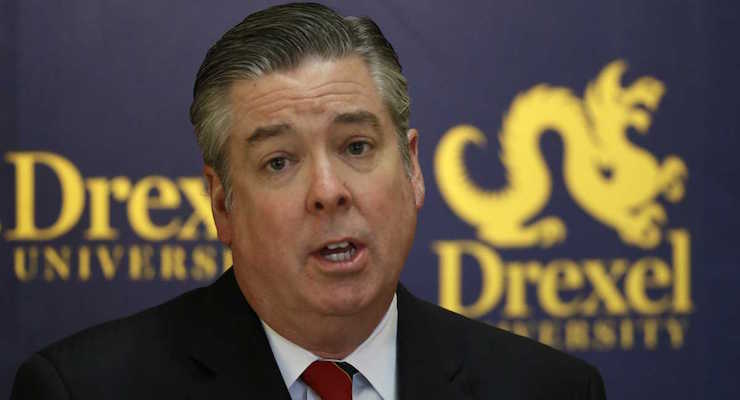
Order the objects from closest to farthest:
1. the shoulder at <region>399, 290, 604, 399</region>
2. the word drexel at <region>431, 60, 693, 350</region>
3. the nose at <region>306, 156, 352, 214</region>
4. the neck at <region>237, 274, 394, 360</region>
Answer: the nose at <region>306, 156, 352, 214</region> → the neck at <region>237, 274, 394, 360</region> → the shoulder at <region>399, 290, 604, 399</region> → the word drexel at <region>431, 60, 693, 350</region>

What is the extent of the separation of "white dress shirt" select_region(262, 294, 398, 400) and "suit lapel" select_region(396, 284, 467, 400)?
3 centimetres

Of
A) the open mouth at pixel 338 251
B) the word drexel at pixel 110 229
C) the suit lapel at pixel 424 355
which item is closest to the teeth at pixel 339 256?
the open mouth at pixel 338 251

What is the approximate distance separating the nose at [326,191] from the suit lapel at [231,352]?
278mm

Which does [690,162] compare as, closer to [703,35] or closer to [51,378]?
[703,35]

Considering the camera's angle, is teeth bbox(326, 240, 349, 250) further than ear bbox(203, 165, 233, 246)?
No

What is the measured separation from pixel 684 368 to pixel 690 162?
543 millimetres

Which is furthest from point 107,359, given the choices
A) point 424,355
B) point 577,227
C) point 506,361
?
point 577,227

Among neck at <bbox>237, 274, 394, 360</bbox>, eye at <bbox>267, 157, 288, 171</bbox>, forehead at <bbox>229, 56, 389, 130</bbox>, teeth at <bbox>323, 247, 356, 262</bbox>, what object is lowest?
neck at <bbox>237, 274, 394, 360</bbox>

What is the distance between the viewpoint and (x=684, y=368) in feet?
8.70

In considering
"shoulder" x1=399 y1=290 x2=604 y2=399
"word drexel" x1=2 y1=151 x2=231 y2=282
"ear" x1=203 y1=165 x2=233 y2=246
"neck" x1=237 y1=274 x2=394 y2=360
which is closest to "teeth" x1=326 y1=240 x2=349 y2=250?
"neck" x1=237 y1=274 x2=394 y2=360

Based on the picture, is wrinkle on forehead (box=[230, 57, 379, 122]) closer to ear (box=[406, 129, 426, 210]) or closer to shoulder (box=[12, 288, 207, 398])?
ear (box=[406, 129, 426, 210])

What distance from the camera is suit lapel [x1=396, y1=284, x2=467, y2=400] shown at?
1.67 m

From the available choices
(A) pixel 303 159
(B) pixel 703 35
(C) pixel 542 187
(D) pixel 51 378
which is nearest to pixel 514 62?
(C) pixel 542 187

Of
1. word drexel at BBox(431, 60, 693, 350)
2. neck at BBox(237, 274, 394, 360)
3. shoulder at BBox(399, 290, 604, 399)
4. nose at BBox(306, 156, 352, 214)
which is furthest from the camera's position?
word drexel at BBox(431, 60, 693, 350)
